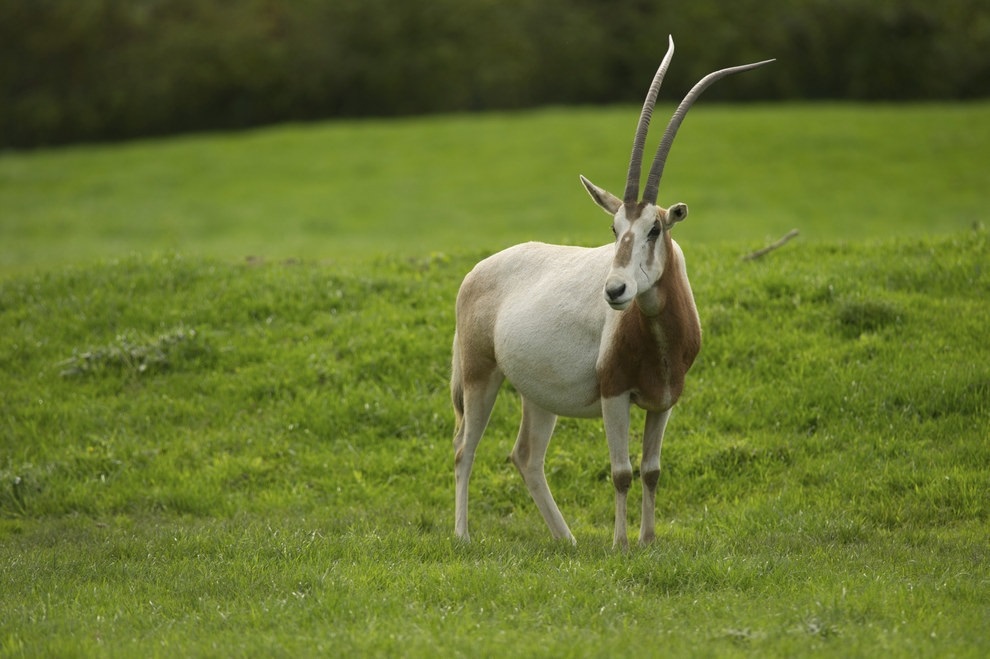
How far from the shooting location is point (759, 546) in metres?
8.36

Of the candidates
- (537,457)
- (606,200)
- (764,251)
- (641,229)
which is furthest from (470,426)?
(764,251)

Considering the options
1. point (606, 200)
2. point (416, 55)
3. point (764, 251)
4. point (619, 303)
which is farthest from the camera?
point (416, 55)

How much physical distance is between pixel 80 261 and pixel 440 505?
27.0 feet

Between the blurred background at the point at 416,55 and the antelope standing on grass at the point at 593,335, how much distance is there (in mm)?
31013

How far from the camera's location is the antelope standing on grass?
7.35 m

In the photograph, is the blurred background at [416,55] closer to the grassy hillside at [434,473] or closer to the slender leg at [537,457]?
the grassy hillside at [434,473]

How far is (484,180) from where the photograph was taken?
1240 inches

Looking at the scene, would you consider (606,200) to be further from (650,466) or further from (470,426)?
(470,426)

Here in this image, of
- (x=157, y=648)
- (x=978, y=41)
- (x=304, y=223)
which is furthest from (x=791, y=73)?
(x=157, y=648)

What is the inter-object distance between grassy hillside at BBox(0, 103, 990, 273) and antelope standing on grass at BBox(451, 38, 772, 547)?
12.0m

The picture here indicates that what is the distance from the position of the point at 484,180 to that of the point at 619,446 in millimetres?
24040

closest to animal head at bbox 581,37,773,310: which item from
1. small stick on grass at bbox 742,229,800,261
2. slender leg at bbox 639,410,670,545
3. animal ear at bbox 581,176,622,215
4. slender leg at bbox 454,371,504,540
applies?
animal ear at bbox 581,176,622,215

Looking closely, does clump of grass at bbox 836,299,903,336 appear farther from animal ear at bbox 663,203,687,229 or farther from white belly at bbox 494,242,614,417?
animal ear at bbox 663,203,687,229

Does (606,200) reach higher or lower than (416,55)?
lower
